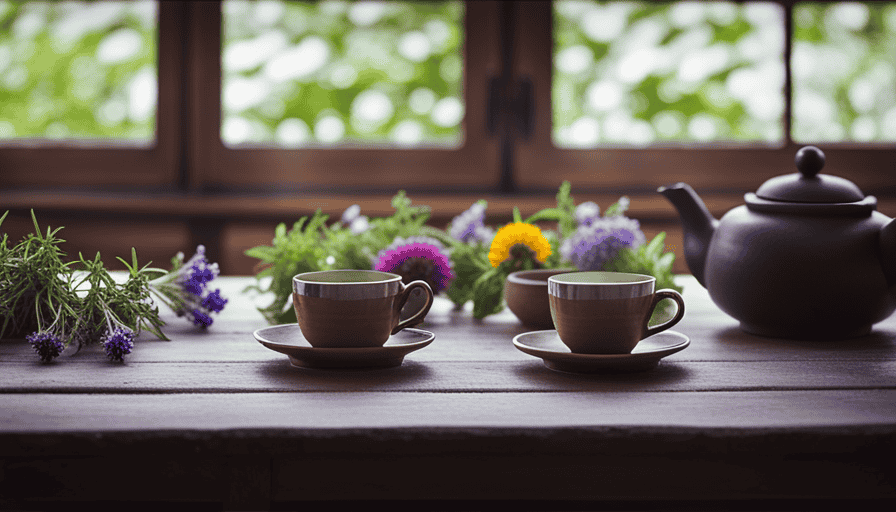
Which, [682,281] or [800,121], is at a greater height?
[800,121]

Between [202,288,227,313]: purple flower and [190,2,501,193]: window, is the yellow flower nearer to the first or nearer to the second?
[202,288,227,313]: purple flower

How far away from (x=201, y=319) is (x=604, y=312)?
53 cm

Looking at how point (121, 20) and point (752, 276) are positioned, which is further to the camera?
point (121, 20)

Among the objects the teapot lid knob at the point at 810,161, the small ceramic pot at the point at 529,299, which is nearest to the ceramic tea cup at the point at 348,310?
the small ceramic pot at the point at 529,299

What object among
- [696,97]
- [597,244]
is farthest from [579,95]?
[597,244]

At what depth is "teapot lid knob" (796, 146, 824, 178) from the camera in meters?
0.90

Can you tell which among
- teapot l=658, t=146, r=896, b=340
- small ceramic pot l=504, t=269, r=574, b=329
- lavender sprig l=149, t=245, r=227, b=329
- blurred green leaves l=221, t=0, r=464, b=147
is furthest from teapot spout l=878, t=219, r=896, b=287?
blurred green leaves l=221, t=0, r=464, b=147

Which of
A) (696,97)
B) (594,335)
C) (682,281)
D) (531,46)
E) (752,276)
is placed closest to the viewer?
(594,335)

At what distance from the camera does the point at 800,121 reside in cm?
249

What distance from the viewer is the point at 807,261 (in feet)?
2.75

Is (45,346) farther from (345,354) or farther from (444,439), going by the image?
(444,439)

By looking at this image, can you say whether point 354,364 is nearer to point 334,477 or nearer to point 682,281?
point 334,477

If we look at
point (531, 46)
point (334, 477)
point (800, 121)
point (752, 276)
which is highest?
point (531, 46)

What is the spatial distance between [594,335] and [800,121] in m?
2.14
